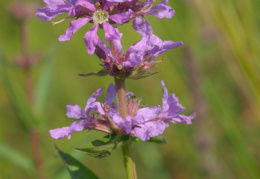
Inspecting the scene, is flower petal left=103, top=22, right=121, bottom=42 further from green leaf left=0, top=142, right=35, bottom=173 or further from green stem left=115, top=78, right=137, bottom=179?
green leaf left=0, top=142, right=35, bottom=173

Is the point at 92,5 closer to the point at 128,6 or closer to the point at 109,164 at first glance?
the point at 128,6

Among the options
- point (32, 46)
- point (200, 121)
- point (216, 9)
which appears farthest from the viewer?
point (32, 46)

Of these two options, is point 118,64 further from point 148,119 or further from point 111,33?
point 148,119

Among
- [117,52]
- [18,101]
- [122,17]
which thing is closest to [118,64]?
[117,52]

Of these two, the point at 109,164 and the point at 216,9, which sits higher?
the point at 216,9

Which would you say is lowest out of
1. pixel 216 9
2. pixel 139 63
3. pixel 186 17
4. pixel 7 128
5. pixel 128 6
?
pixel 7 128

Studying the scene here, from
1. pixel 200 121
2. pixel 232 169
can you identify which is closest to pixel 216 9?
pixel 200 121
